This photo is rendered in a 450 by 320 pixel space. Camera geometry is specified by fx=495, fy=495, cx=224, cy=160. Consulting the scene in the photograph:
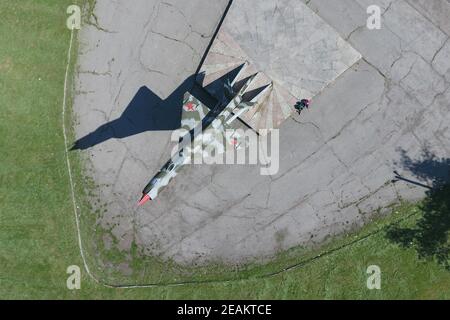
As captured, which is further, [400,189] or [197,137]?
[400,189]

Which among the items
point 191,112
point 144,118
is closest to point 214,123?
point 191,112

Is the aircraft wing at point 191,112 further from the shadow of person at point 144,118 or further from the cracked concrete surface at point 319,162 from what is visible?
the cracked concrete surface at point 319,162

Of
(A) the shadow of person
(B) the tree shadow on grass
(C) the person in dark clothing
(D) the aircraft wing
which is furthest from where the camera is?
(A) the shadow of person

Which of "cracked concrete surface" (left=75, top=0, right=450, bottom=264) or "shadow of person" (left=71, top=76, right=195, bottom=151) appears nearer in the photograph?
"cracked concrete surface" (left=75, top=0, right=450, bottom=264)

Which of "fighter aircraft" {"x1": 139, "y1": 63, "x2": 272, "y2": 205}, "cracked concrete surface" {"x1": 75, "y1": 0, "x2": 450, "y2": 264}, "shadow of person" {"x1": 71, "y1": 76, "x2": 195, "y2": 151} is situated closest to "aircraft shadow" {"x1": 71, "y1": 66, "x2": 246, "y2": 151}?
"shadow of person" {"x1": 71, "y1": 76, "x2": 195, "y2": 151}

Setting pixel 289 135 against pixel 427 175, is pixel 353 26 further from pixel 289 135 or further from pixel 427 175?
pixel 427 175

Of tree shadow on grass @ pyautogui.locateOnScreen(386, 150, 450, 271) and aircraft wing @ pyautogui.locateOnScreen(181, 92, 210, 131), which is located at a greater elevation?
aircraft wing @ pyautogui.locateOnScreen(181, 92, 210, 131)

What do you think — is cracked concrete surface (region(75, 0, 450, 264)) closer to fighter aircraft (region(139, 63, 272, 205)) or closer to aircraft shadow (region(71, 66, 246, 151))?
aircraft shadow (region(71, 66, 246, 151))
